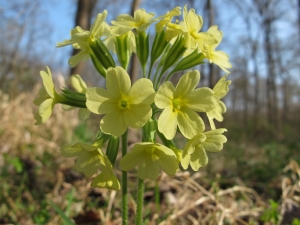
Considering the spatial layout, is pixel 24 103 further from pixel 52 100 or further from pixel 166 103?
pixel 166 103

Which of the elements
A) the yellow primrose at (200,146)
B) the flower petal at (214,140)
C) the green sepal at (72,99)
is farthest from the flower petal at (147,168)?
the green sepal at (72,99)

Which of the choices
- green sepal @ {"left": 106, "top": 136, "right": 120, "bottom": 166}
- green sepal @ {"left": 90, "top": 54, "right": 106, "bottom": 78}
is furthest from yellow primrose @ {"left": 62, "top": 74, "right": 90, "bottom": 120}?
green sepal @ {"left": 106, "top": 136, "right": 120, "bottom": 166}

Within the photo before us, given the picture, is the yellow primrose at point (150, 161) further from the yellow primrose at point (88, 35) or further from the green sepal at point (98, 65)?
the yellow primrose at point (88, 35)

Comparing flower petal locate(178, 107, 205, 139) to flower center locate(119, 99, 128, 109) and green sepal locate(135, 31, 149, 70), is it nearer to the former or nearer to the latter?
flower center locate(119, 99, 128, 109)

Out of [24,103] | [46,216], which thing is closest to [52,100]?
[46,216]

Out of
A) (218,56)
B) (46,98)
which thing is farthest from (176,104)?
(46,98)

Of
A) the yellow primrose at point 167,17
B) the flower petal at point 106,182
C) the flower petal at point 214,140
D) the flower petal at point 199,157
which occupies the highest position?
the yellow primrose at point 167,17
